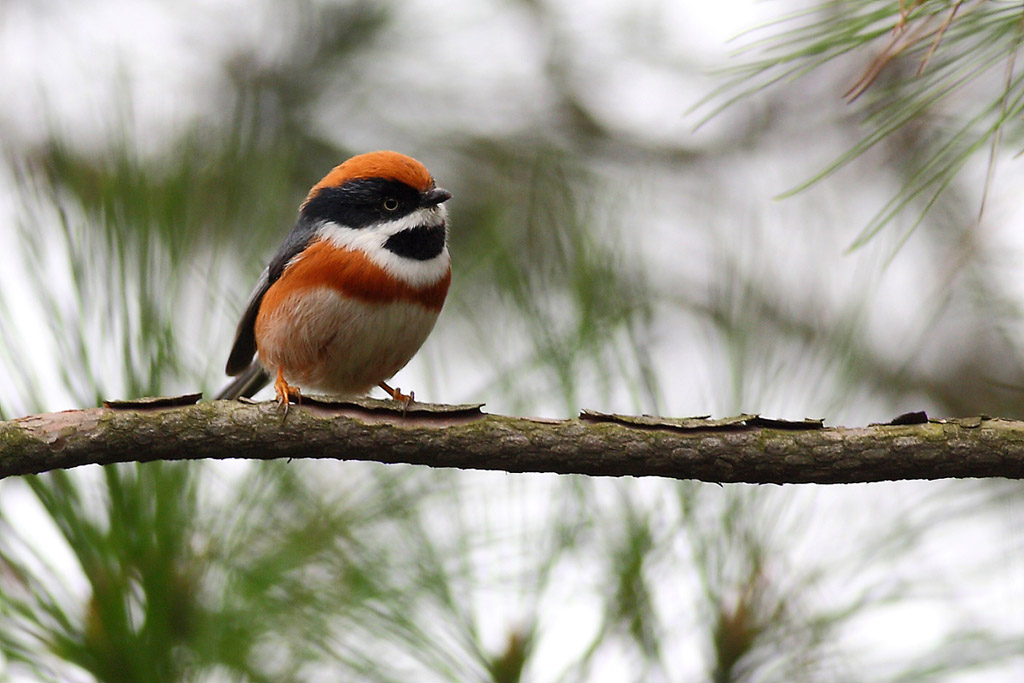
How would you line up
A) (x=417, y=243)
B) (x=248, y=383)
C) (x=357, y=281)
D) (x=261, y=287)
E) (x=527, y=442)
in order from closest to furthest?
(x=527, y=442), (x=357, y=281), (x=417, y=243), (x=261, y=287), (x=248, y=383)

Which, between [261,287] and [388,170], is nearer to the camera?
[388,170]

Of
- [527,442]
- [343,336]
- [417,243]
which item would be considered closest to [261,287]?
[343,336]

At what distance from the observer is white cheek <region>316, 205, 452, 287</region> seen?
389 centimetres

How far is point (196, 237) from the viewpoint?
3479mm

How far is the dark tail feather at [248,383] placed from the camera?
4.80 meters

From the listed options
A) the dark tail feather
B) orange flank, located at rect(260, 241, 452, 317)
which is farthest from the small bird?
the dark tail feather

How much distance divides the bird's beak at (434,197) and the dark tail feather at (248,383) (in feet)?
3.78

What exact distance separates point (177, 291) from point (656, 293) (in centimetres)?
226

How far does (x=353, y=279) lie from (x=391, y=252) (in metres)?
0.18

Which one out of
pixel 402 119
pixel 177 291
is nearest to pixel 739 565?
pixel 177 291

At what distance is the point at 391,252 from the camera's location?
3.95 meters

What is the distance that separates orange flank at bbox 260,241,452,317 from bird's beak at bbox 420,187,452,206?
27cm

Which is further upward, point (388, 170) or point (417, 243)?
point (388, 170)

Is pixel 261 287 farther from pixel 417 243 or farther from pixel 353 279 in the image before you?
pixel 417 243
